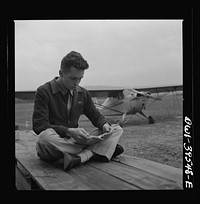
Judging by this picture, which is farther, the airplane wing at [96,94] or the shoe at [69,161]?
the airplane wing at [96,94]

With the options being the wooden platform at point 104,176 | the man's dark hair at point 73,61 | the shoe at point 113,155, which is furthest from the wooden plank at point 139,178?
the man's dark hair at point 73,61

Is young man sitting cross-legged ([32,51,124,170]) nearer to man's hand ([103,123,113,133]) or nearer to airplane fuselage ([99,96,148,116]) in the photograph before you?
man's hand ([103,123,113,133])

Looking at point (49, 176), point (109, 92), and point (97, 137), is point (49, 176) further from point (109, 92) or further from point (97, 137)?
point (109, 92)

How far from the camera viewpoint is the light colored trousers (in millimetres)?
1716

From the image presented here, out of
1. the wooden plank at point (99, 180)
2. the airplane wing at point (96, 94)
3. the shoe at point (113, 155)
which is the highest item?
the airplane wing at point (96, 94)

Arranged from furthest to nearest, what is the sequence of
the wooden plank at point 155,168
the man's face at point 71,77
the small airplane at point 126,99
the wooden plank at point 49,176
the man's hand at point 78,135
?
the small airplane at point 126,99
the man's face at point 71,77
the man's hand at point 78,135
the wooden plank at point 155,168
the wooden plank at point 49,176

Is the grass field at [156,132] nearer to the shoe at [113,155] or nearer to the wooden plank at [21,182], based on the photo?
the shoe at [113,155]

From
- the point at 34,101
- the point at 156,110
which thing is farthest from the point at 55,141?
the point at 156,110

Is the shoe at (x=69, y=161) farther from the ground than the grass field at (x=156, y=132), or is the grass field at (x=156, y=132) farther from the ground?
the grass field at (x=156, y=132)

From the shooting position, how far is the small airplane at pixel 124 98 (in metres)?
1.91

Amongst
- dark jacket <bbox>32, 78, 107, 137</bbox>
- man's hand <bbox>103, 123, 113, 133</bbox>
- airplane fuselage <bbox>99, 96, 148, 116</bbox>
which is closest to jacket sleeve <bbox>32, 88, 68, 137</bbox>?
dark jacket <bbox>32, 78, 107, 137</bbox>

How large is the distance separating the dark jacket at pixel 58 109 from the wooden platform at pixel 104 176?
0.58ft

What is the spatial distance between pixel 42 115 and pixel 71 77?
0.32 meters

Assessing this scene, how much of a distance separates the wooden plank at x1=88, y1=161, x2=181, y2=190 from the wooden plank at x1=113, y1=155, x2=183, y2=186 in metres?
0.04
